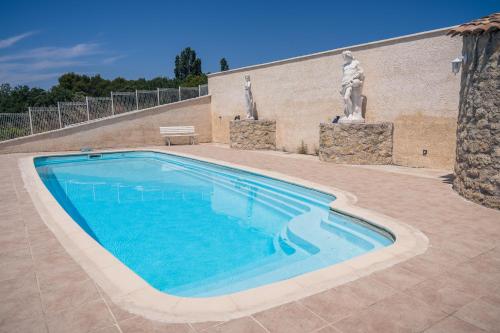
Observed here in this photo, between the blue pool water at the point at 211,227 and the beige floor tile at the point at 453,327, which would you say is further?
the blue pool water at the point at 211,227

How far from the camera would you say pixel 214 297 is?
2.62 metres

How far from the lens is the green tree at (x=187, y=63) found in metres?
53.9

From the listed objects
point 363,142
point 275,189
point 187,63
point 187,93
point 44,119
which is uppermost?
point 187,63

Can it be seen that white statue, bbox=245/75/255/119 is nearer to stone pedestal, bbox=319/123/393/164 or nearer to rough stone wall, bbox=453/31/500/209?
stone pedestal, bbox=319/123/393/164

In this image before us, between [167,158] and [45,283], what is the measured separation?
9.86 m

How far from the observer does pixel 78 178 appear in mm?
9445

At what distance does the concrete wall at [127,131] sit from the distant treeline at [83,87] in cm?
608

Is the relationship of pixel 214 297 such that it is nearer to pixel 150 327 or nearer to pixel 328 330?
pixel 150 327

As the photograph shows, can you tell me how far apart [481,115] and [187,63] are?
175 ft

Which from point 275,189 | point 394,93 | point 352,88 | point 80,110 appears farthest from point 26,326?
point 80,110

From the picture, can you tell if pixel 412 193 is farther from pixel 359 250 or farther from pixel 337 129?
pixel 337 129

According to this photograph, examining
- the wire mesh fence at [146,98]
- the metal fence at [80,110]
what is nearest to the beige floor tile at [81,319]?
the metal fence at [80,110]

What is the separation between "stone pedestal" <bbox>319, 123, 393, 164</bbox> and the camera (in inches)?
346

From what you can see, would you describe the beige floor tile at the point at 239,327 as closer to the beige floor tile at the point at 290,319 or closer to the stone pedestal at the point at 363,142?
the beige floor tile at the point at 290,319
